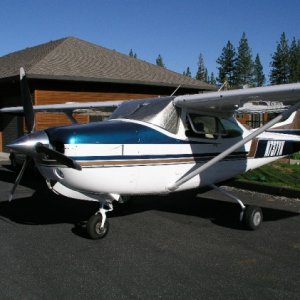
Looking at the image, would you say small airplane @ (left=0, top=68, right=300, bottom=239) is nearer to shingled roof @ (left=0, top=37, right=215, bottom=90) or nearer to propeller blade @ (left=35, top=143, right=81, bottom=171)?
propeller blade @ (left=35, top=143, right=81, bottom=171)

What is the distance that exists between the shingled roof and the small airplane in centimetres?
1031

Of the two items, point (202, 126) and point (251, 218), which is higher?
point (202, 126)

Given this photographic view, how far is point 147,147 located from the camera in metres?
5.65

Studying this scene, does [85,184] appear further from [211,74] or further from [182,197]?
[211,74]

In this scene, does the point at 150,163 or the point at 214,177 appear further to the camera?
the point at 214,177

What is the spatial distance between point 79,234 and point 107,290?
1.98m

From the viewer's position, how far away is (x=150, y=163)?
573 centimetres

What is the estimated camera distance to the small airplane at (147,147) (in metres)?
5.19

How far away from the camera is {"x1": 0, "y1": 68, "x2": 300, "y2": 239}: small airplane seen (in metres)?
5.19

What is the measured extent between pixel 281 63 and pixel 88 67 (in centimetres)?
6577

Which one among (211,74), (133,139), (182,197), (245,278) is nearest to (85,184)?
(133,139)

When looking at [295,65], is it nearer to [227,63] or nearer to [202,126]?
[227,63]

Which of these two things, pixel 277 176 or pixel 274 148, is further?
pixel 277 176

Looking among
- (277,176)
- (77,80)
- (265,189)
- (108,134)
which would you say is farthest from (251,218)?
(77,80)
